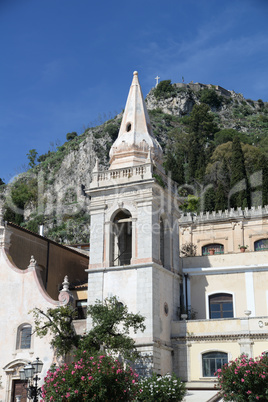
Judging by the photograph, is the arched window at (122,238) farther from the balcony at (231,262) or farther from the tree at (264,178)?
the tree at (264,178)

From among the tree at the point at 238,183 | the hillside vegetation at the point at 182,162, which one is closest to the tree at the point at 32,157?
the hillside vegetation at the point at 182,162

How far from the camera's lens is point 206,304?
3238 cm

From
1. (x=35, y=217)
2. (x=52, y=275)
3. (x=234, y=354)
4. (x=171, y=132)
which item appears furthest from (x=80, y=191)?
(x=234, y=354)

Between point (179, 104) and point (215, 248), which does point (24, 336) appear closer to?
point (215, 248)

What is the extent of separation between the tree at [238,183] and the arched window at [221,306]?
108 feet

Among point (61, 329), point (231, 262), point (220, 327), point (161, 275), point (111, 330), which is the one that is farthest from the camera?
point (231, 262)

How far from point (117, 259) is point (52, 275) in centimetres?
557

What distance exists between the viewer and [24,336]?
96.8 ft

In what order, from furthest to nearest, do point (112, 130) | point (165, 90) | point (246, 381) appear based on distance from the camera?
1. point (165, 90)
2. point (112, 130)
3. point (246, 381)

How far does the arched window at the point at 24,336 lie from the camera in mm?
29250

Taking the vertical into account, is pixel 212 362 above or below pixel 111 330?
below

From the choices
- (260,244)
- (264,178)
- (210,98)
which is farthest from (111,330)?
Answer: (210,98)

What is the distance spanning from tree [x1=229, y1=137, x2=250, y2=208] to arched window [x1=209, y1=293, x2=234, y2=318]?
108 ft

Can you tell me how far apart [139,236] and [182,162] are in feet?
246
